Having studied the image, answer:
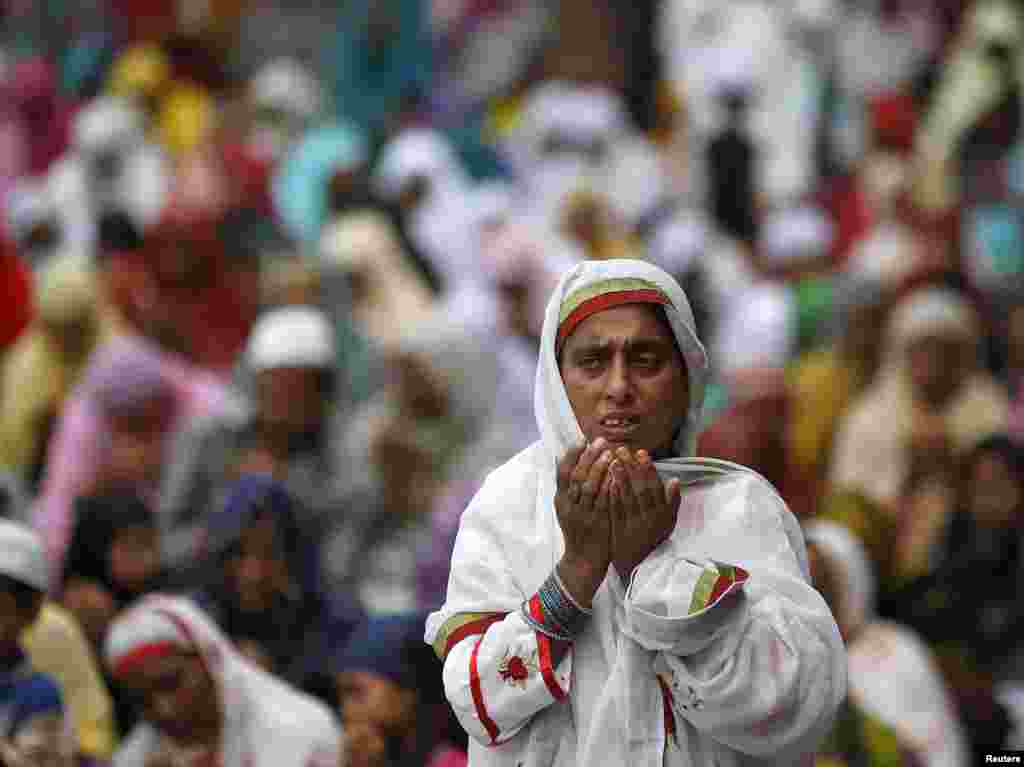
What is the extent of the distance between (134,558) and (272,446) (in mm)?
1050

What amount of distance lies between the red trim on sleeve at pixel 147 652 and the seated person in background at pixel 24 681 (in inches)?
7.3

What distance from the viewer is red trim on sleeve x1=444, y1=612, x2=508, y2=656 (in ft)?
13.9

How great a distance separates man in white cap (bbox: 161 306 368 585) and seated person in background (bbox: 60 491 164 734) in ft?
1.08

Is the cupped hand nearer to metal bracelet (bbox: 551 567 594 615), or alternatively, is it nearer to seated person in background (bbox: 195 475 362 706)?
metal bracelet (bbox: 551 567 594 615)

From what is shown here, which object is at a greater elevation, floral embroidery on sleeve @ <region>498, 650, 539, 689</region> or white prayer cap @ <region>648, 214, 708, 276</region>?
white prayer cap @ <region>648, 214, 708, 276</region>

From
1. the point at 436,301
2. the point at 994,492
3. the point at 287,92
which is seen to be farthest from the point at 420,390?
the point at 287,92

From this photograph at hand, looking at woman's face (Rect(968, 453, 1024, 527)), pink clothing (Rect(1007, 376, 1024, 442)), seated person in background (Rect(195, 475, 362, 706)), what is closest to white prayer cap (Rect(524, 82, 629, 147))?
pink clothing (Rect(1007, 376, 1024, 442))

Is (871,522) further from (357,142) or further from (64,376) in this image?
(357,142)

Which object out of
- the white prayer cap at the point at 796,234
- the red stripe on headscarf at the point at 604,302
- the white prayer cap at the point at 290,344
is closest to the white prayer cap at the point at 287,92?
the white prayer cap at the point at 796,234

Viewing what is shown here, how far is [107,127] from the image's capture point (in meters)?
16.2

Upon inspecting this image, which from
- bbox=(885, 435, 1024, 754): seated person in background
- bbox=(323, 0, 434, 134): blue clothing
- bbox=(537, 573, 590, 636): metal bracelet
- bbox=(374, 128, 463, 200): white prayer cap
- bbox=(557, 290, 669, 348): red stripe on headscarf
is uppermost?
bbox=(323, 0, 434, 134): blue clothing

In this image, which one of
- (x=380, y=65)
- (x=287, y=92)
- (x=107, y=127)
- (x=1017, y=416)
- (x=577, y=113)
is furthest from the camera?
(x=380, y=65)

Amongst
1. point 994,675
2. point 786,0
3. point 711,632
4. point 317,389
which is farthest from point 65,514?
point 786,0

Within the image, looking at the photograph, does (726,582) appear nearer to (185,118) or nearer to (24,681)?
(24,681)
